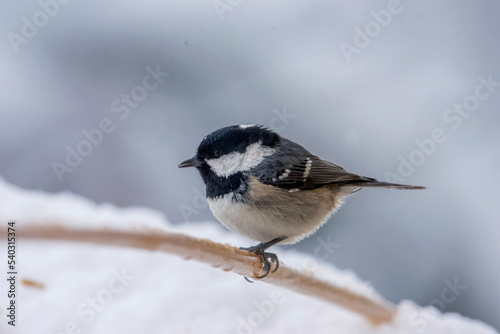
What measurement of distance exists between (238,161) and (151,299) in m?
0.29

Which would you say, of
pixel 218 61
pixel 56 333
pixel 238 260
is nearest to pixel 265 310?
pixel 238 260

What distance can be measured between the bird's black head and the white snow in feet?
0.42

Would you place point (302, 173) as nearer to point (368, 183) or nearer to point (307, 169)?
point (307, 169)

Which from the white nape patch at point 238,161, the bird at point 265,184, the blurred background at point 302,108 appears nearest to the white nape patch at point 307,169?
the bird at point 265,184

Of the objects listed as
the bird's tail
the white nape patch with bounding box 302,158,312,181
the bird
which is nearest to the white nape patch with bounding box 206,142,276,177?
the bird

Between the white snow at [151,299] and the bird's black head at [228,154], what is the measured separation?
127mm

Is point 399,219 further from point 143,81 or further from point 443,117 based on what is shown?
point 143,81

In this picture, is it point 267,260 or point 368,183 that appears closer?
point 267,260

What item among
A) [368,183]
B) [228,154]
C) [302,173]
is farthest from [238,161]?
[368,183]

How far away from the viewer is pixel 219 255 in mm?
729

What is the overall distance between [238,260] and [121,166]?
0.71m

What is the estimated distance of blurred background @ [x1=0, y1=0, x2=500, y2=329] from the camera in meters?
1.38

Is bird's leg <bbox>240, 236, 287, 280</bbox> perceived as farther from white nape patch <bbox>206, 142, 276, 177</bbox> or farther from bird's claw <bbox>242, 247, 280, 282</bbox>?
white nape patch <bbox>206, 142, 276, 177</bbox>

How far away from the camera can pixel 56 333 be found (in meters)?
0.82
